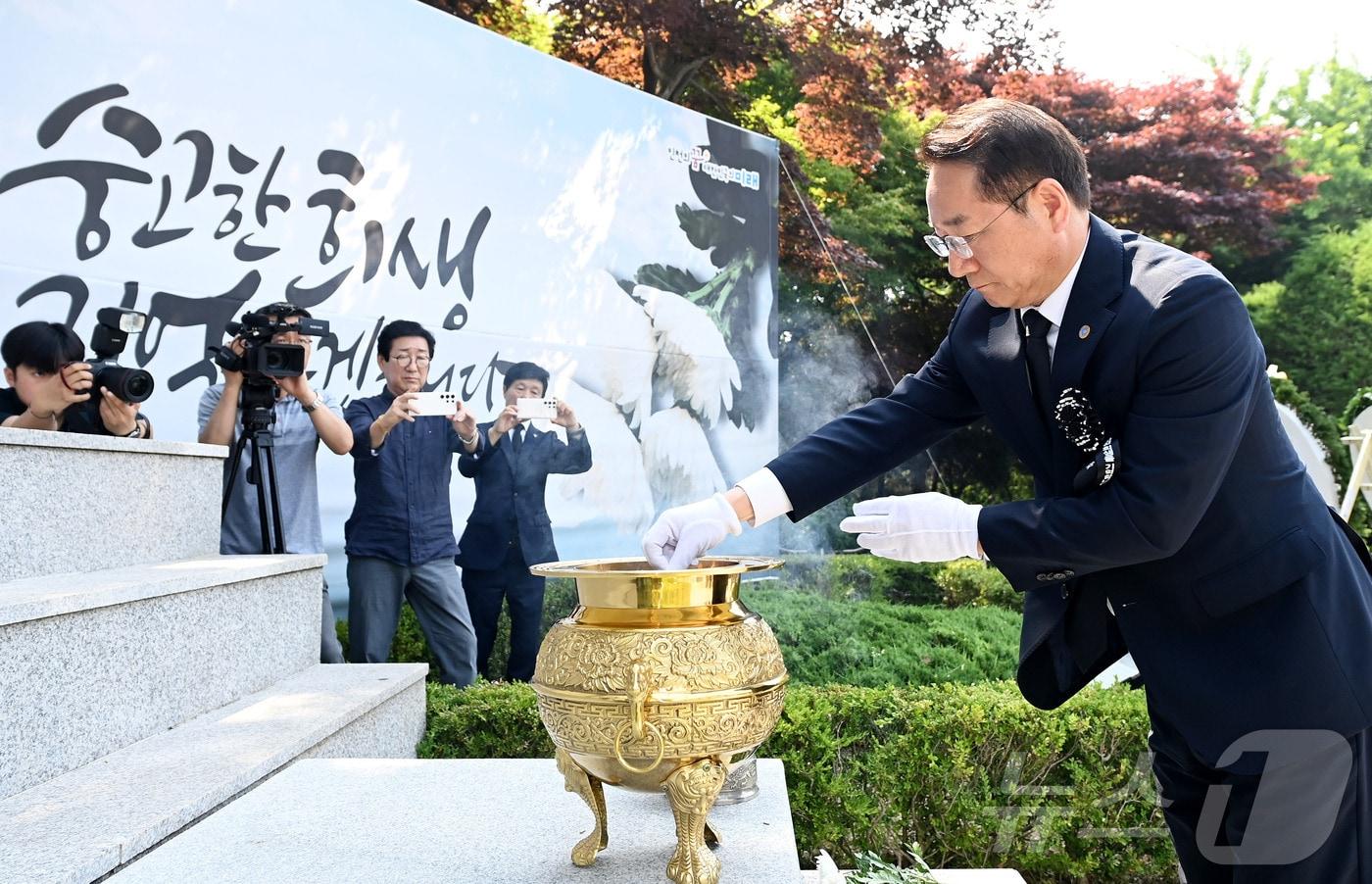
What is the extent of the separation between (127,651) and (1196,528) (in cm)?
236

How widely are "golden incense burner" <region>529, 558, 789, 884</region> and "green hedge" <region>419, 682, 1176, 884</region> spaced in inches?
67.2

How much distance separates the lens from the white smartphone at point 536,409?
5629 millimetres

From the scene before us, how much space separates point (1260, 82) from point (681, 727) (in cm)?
1942

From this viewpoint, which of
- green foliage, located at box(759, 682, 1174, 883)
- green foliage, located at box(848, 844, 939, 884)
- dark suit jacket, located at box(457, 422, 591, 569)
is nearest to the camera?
green foliage, located at box(848, 844, 939, 884)

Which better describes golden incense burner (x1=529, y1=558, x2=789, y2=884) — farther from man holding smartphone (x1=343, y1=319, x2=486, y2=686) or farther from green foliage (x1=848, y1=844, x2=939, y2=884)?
man holding smartphone (x1=343, y1=319, x2=486, y2=686)

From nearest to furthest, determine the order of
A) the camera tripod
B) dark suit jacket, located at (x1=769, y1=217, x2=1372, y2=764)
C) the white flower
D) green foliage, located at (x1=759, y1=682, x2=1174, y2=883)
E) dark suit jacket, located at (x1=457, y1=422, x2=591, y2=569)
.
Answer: dark suit jacket, located at (x1=769, y1=217, x2=1372, y2=764), the white flower, green foliage, located at (x1=759, y1=682, x2=1174, y2=883), the camera tripod, dark suit jacket, located at (x1=457, y1=422, x2=591, y2=569)

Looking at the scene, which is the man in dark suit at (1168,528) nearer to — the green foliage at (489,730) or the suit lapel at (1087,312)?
the suit lapel at (1087,312)

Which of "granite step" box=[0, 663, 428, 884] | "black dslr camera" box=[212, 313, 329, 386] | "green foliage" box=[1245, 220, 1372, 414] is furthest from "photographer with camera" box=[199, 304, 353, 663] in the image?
"green foliage" box=[1245, 220, 1372, 414]

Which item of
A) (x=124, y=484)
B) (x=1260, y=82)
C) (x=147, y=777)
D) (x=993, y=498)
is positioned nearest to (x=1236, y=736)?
(x=147, y=777)

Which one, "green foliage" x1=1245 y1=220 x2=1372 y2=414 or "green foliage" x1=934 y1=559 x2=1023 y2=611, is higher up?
"green foliage" x1=1245 y1=220 x2=1372 y2=414

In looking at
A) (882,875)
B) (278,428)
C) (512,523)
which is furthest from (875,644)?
(882,875)

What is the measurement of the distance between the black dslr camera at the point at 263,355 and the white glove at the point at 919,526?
8.87 ft

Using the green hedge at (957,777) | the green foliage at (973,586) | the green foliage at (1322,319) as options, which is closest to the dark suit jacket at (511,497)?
the green hedge at (957,777)

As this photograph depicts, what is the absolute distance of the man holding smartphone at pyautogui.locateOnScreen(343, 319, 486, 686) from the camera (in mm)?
4676
